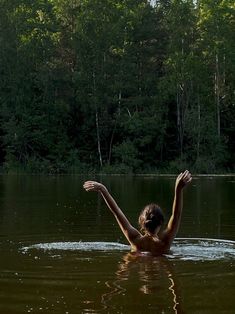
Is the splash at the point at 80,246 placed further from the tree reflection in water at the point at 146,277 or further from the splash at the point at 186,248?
the tree reflection in water at the point at 146,277

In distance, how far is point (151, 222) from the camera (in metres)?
9.81

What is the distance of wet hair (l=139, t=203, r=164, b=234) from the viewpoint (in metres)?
9.60

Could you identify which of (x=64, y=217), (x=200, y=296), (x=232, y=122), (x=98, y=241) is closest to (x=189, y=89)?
(x=232, y=122)

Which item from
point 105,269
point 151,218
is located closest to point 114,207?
point 151,218

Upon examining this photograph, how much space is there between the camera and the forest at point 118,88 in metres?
57.8

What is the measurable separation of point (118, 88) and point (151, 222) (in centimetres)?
4833

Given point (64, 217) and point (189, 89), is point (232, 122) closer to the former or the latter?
point (189, 89)

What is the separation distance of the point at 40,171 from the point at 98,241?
4441 centimetres

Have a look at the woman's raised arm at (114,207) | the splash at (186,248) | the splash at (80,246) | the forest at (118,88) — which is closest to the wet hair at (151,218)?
the woman's raised arm at (114,207)

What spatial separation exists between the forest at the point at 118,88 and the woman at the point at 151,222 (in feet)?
149

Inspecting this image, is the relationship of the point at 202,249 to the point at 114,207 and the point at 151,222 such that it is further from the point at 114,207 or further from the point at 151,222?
the point at 114,207

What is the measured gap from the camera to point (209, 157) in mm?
57094

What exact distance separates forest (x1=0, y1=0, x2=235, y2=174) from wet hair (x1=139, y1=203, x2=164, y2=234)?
4582 centimetres

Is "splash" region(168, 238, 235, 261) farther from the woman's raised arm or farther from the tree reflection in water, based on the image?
the woman's raised arm
